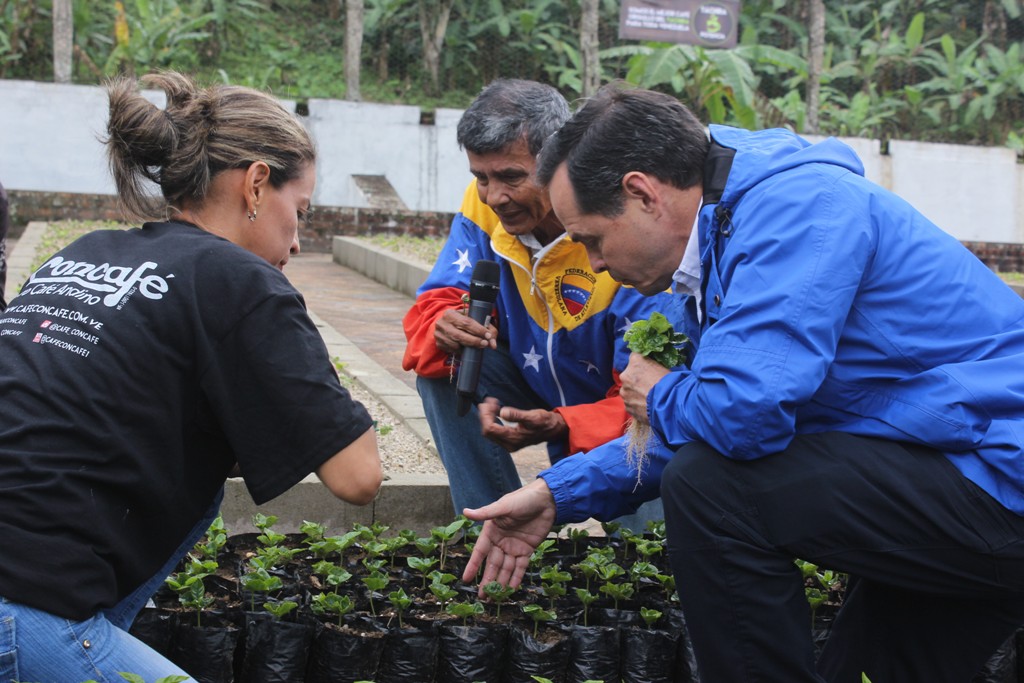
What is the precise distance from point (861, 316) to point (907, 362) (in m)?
0.14

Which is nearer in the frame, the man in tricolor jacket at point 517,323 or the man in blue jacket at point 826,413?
the man in blue jacket at point 826,413

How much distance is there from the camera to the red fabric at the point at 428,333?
3805 millimetres

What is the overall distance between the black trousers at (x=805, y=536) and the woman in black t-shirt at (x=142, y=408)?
28.7 inches

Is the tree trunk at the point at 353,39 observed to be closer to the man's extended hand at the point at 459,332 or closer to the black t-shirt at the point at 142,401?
the man's extended hand at the point at 459,332

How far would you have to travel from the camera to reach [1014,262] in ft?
61.0

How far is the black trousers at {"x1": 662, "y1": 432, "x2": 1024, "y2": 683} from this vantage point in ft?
7.73

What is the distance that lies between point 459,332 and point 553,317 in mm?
340

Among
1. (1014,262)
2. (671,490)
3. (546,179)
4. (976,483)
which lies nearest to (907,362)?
(976,483)

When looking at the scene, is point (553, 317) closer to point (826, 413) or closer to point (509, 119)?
point (509, 119)

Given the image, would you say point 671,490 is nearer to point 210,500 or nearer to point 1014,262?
point 210,500

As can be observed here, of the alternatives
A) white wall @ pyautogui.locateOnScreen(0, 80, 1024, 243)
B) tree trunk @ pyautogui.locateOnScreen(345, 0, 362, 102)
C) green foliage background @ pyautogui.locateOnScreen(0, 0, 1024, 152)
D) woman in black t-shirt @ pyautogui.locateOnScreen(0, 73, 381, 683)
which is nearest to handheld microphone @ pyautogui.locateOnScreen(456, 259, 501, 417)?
woman in black t-shirt @ pyautogui.locateOnScreen(0, 73, 381, 683)

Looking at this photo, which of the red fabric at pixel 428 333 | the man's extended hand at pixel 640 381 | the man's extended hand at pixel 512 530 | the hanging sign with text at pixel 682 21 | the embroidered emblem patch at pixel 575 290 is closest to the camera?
the man's extended hand at pixel 640 381

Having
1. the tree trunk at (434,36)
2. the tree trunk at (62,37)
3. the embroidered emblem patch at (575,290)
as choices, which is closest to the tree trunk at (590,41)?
the tree trunk at (434,36)

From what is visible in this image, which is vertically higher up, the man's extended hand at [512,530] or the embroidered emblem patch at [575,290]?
the embroidered emblem patch at [575,290]
